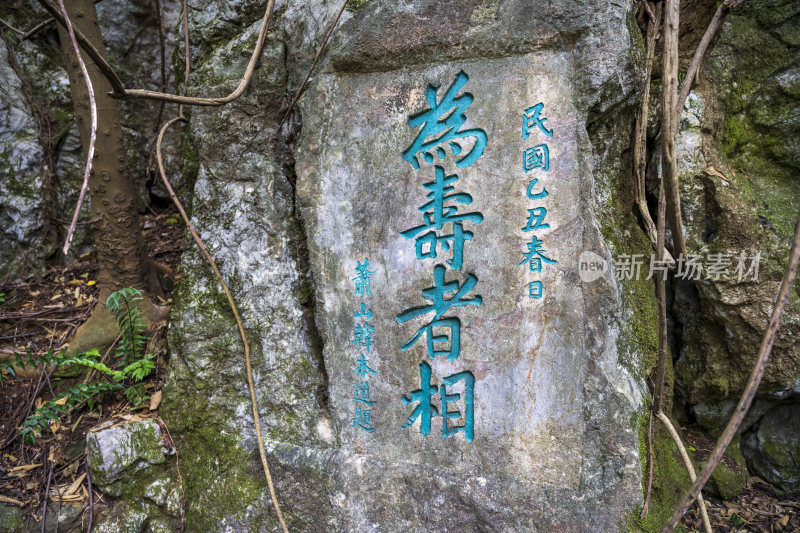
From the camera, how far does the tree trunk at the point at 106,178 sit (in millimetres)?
3061

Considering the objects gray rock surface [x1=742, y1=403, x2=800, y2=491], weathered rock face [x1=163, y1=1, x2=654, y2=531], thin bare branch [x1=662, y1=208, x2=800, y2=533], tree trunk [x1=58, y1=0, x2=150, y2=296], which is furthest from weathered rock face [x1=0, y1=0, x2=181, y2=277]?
gray rock surface [x1=742, y1=403, x2=800, y2=491]

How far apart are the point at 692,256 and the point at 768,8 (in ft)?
4.77

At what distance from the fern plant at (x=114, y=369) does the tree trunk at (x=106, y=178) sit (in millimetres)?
369

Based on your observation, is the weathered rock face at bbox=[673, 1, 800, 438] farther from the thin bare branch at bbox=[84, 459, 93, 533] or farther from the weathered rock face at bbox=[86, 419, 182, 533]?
the thin bare branch at bbox=[84, 459, 93, 533]

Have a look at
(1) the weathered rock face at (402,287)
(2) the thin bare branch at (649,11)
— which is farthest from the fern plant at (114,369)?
(2) the thin bare branch at (649,11)

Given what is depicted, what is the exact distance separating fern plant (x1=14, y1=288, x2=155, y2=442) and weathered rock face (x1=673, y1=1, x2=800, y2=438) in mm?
3080

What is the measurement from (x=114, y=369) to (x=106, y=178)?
113 centimetres

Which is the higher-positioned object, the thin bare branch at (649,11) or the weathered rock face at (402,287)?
the thin bare branch at (649,11)

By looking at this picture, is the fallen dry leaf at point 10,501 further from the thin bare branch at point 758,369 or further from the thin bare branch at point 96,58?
the thin bare branch at point 758,369

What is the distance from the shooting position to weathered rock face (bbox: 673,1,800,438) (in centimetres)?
276

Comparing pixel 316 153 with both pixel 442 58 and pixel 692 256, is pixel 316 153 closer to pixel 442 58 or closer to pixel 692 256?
pixel 442 58

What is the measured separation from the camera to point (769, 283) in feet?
8.98

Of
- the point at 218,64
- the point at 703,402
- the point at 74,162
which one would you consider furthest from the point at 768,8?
the point at 74,162

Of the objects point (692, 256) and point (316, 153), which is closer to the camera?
point (316, 153)
